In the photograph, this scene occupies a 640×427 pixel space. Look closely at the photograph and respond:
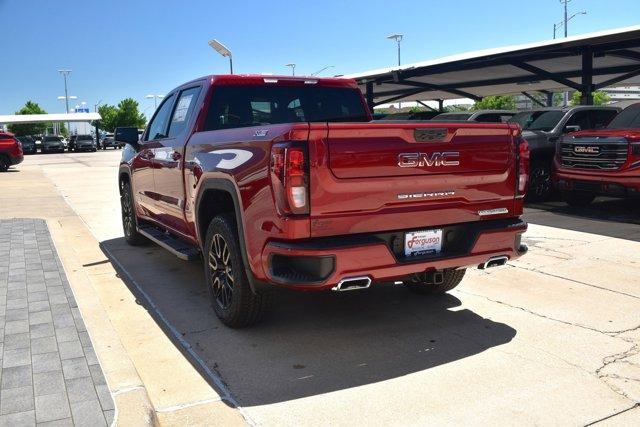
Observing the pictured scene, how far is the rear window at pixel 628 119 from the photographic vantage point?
9953 millimetres

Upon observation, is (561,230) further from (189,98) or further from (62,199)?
(62,199)

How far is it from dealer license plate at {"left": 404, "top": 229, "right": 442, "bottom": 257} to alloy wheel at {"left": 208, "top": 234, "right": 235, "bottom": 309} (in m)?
1.29

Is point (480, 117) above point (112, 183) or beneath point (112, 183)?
above

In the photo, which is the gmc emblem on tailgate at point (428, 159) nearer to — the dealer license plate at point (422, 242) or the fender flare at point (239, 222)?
the dealer license plate at point (422, 242)

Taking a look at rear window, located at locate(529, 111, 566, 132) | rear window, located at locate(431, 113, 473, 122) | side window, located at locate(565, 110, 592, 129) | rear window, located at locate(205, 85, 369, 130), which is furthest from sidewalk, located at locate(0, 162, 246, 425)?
side window, located at locate(565, 110, 592, 129)

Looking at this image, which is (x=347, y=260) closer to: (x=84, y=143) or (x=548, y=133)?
(x=548, y=133)

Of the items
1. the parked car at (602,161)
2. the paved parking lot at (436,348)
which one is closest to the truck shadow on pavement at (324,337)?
the paved parking lot at (436,348)

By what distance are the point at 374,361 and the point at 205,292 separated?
2254 millimetres

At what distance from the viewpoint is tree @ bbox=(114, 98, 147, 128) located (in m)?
89.9

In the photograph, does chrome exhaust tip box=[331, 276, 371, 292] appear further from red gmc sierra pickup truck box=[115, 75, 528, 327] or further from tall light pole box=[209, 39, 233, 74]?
tall light pole box=[209, 39, 233, 74]

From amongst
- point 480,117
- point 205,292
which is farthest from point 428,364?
point 480,117

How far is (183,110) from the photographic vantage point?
5.68 meters

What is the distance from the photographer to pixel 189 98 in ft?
18.4

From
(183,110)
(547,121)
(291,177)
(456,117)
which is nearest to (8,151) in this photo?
(456,117)
